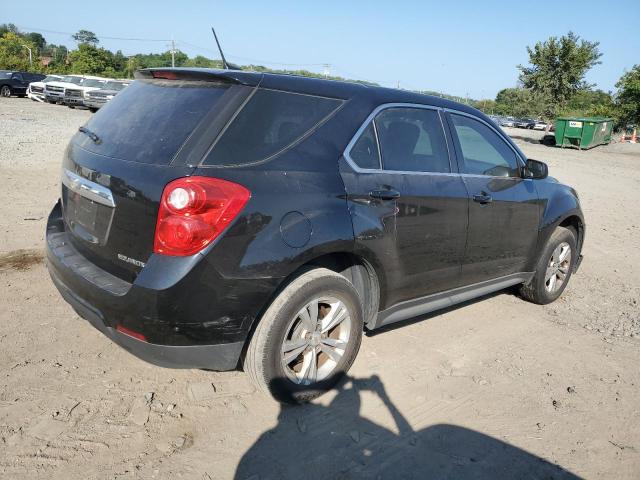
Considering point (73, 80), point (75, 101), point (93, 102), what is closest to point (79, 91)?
point (75, 101)

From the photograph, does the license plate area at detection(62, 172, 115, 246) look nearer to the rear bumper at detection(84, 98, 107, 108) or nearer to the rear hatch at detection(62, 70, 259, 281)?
the rear hatch at detection(62, 70, 259, 281)

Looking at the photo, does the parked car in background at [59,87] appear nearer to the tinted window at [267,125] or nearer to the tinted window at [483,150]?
the tinted window at [483,150]

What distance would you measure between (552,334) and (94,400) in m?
3.59

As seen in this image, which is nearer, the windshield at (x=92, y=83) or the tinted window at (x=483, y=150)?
the tinted window at (x=483, y=150)

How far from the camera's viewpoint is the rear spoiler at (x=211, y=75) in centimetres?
287

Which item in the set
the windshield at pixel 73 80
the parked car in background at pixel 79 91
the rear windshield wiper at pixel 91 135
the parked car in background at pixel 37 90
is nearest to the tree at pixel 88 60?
the parked car in background at pixel 37 90

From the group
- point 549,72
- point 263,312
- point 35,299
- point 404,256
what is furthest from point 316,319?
point 549,72

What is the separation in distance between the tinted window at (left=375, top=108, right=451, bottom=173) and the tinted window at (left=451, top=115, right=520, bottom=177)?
0.25 metres

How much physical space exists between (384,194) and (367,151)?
0.29 metres

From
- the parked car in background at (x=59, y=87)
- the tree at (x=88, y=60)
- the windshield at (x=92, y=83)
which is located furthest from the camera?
the tree at (x=88, y=60)

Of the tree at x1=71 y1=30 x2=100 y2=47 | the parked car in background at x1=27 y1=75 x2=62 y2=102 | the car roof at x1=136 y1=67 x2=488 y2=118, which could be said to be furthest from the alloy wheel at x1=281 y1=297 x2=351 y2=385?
the tree at x1=71 y1=30 x2=100 y2=47

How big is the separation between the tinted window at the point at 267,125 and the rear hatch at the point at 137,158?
7 cm

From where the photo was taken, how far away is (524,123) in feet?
180

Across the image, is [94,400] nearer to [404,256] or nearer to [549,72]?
[404,256]
